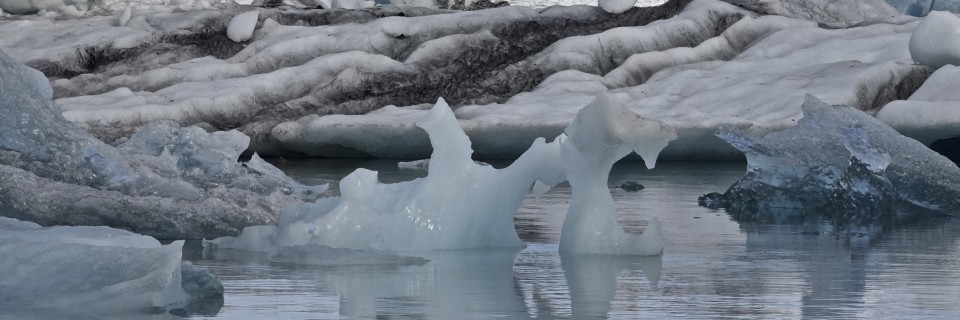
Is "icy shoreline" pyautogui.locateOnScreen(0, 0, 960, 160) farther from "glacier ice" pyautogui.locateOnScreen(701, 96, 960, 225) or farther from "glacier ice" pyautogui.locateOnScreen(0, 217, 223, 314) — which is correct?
"glacier ice" pyautogui.locateOnScreen(0, 217, 223, 314)

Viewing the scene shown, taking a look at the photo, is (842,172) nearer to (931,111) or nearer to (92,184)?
(92,184)

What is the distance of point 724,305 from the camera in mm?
4199

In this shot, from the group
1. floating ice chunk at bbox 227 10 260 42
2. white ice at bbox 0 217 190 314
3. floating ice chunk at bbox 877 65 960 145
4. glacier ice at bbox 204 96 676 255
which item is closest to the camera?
white ice at bbox 0 217 190 314

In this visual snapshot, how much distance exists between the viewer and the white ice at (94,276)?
13.1ft

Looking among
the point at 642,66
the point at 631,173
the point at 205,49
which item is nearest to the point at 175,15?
the point at 205,49

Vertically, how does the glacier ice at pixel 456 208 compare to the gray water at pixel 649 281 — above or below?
above

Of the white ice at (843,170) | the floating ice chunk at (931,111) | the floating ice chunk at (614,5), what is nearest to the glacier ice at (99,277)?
the white ice at (843,170)

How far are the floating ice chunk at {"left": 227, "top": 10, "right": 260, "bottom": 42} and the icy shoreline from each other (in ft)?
0.38

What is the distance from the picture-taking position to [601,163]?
18.0 ft

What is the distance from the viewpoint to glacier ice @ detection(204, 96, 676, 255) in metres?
5.55

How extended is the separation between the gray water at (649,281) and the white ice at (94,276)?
151 mm

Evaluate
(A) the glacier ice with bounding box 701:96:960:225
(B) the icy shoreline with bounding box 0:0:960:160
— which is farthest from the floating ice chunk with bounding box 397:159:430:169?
(A) the glacier ice with bounding box 701:96:960:225

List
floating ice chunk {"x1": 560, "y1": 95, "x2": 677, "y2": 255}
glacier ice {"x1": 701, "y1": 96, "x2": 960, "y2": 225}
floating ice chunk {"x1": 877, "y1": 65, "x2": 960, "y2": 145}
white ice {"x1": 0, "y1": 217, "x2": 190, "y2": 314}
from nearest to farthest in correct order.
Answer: white ice {"x1": 0, "y1": 217, "x2": 190, "y2": 314} → floating ice chunk {"x1": 560, "y1": 95, "x2": 677, "y2": 255} → glacier ice {"x1": 701, "y1": 96, "x2": 960, "y2": 225} → floating ice chunk {"x1": 877, "y1": 65, "x2": 960, "y2": 145}

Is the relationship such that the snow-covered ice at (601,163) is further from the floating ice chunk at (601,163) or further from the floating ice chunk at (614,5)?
the floating ice chunk at (614,5)
